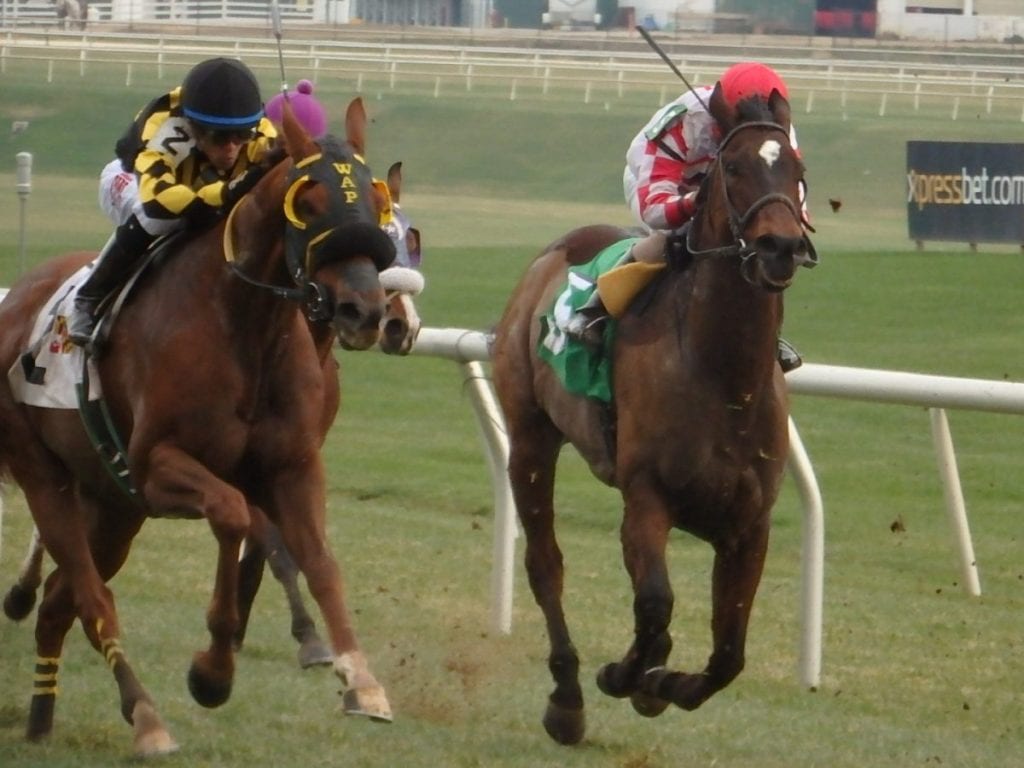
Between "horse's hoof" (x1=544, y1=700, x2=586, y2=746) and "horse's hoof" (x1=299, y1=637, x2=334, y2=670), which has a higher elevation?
"horse's hoof" (x1=544, y1=700, x2=586, y2=746)

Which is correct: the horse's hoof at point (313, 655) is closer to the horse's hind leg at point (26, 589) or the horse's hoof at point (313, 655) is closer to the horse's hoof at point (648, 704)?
the horse's hind leg at point (26, 589)

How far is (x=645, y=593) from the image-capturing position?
5312mm

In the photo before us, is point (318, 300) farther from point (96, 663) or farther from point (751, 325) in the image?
point (96, 663)

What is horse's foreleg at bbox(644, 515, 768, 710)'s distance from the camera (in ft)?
17.4

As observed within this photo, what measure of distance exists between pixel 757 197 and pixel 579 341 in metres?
0.94

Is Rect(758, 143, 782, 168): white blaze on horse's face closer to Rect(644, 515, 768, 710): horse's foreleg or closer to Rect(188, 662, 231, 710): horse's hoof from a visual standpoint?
Rect(644, 515, 768, 710): horse's foreleg

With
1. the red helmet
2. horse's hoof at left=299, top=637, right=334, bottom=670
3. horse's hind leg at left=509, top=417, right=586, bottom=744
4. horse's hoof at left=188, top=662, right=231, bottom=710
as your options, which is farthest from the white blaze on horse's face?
horse's hoof at left=299, top=637, right=334, bottom=670

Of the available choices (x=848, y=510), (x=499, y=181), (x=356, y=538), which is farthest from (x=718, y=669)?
(x=499, y=181)

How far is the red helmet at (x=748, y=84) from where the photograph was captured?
5.38 metres

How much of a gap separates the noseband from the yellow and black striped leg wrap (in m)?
2.10

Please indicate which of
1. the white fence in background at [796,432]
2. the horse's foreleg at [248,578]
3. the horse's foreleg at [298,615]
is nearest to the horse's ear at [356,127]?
the horse's foreleg at [298,615]

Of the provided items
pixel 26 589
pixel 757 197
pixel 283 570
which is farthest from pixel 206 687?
pixel 26 589

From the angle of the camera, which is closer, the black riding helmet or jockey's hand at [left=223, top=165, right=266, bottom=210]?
jockey's hand at [left=223, top=165, right=266, bottom=210]

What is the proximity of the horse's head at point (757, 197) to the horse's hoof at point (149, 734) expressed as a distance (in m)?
1.86
